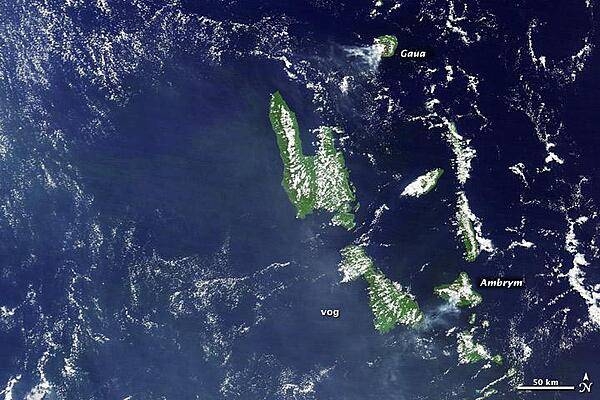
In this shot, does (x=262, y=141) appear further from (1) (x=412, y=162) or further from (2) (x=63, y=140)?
(2) (x=63, y=140)

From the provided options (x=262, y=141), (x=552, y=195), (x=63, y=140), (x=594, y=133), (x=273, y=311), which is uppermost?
(x=63, y=140)

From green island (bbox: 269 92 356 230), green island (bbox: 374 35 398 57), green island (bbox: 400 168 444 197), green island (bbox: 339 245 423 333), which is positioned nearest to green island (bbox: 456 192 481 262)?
green island (bbox: 400 168 444 197)

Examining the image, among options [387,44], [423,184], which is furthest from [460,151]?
[387,44]

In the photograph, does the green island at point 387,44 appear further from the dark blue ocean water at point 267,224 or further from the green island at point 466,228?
the green island at point 466,228

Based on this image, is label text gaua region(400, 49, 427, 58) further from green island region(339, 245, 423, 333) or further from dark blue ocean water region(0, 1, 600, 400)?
green island region(339, 245, 423, 333)

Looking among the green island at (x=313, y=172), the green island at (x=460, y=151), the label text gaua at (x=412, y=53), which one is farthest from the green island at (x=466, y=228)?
the label text gaua at (x=412, y=53)

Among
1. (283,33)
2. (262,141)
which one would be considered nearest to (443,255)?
(262,141)

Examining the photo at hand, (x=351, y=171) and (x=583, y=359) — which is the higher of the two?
(x=351, y=171)
